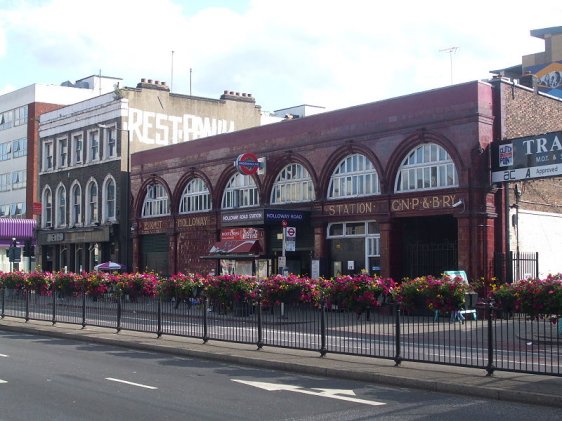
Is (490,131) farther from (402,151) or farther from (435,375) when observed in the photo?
(435,375)

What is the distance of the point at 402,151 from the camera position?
97.6 feet

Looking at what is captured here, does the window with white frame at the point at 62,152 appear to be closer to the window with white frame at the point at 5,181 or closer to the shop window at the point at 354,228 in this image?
the window with white frame at the point at 5,181

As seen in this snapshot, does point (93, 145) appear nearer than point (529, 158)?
No

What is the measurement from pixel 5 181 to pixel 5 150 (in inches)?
105

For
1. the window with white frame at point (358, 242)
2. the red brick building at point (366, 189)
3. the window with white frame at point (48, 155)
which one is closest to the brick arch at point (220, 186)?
the red brick building at point (366, 189)

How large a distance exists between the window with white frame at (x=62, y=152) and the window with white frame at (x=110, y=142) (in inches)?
216

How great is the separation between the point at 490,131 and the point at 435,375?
16777mm

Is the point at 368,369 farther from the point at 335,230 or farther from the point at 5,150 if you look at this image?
the point at 5,150

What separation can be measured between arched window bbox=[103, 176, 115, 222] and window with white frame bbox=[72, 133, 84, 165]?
3734 millimetres

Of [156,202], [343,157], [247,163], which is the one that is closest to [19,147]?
[156,202]

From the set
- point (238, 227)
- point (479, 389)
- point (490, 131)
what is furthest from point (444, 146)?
point (479, 389)

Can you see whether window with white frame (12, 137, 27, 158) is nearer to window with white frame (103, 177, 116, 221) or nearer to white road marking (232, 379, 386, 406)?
window with white frame (103, 177, 116, 221)

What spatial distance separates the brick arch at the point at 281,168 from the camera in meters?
33.4

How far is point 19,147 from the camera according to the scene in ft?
213
